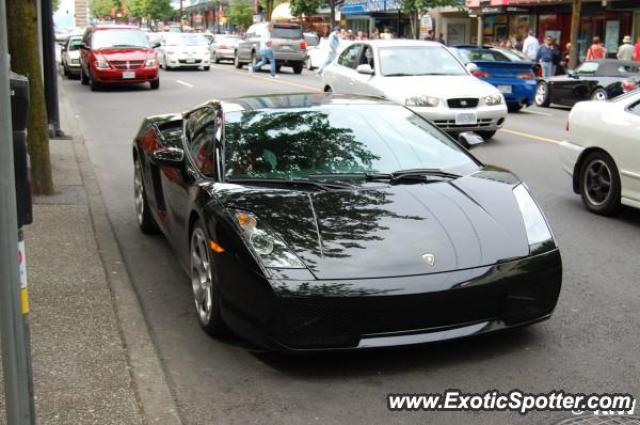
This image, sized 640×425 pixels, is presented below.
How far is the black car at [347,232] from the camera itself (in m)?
4.39

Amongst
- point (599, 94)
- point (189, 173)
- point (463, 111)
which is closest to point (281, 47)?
point (599, 94)

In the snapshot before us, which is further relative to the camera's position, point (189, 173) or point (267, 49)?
point (267, 49)

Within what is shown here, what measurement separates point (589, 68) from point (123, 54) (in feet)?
39.6

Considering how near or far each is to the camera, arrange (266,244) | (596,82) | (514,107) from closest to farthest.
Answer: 1. (266,244)
2. (596,82)
3. (514,107)

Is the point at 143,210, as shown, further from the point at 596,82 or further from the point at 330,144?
the point at 596,82

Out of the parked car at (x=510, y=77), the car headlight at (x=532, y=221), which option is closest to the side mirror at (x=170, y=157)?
the car headlight at (x=532, y=221)

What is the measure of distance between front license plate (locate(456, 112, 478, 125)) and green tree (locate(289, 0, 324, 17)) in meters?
43.2

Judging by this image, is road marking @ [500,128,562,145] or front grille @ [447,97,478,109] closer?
front grille @ [447,97,478,109]

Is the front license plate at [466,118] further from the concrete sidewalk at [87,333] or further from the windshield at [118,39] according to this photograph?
the windshield at [118,39]

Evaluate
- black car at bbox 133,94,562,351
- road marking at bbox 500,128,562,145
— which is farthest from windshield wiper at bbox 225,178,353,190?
road marking at bbox 500,128,562,145

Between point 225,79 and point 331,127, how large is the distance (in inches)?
916

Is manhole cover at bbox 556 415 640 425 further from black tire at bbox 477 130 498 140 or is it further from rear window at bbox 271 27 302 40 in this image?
rear window at bbox 271 27 302 40

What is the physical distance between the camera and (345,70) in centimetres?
1556

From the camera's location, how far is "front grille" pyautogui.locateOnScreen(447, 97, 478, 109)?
44.1ft
